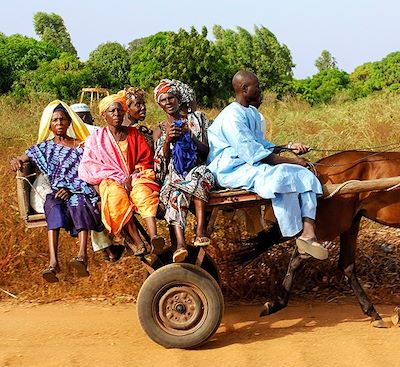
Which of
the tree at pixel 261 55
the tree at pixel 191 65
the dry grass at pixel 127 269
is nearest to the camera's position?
the dry grass at pixel 127 269

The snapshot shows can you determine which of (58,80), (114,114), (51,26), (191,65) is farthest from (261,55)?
(114,114)

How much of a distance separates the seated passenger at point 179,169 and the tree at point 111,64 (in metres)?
19.9

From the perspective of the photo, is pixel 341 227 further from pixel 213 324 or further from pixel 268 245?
pixel 213 324

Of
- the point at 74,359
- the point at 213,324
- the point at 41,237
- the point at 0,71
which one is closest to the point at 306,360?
the point at 213,324

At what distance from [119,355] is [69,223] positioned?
3.51 feet

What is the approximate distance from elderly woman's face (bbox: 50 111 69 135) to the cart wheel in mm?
1419

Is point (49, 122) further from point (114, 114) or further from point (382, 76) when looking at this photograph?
point (382, 76)

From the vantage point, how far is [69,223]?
5.09 meters

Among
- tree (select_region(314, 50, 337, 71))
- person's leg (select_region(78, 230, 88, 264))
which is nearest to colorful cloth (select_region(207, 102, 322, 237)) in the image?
person's leg (select_region(78, 230, 88, 264))

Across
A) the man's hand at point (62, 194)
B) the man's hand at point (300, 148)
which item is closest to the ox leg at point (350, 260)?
the man's hand at point (300, 148)

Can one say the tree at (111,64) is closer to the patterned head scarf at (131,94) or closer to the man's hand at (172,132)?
the patterned head scarf at (131,94)

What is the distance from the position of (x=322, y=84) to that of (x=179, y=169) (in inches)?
1180

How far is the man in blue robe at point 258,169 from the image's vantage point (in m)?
4.87

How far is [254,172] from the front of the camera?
4.94 metres
